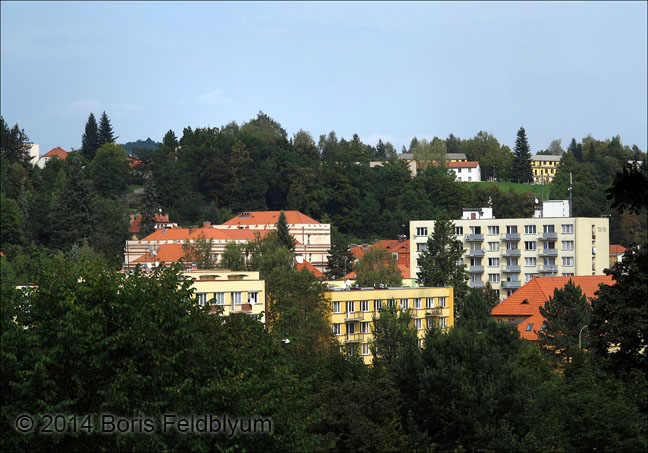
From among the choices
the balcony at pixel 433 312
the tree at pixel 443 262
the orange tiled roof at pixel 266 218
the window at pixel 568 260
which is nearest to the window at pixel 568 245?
the window at pixel 568 260

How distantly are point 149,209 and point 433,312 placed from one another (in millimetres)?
96764

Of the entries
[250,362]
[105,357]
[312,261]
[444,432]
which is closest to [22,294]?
[105,357]

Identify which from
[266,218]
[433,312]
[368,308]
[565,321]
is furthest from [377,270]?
[266,218]

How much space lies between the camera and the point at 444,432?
128ft

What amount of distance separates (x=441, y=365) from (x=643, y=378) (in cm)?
729

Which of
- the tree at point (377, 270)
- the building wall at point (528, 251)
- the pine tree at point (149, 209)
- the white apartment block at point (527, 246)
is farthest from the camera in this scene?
the pine tree at point (149, 209)

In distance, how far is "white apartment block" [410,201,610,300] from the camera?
13138cm

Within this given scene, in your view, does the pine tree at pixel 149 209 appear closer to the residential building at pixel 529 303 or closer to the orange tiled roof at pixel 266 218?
the orange tiled roof at pixel 266 218

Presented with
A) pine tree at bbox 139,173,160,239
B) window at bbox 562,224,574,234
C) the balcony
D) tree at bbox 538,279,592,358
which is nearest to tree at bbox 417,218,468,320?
the balcony

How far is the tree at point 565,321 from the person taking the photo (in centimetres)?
6612

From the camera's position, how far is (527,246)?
445 feet

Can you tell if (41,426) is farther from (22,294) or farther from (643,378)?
(643,378)

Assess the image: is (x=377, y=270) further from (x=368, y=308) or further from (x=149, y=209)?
(x=149, y=209)

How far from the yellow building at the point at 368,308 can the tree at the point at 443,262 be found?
13.9 meters
